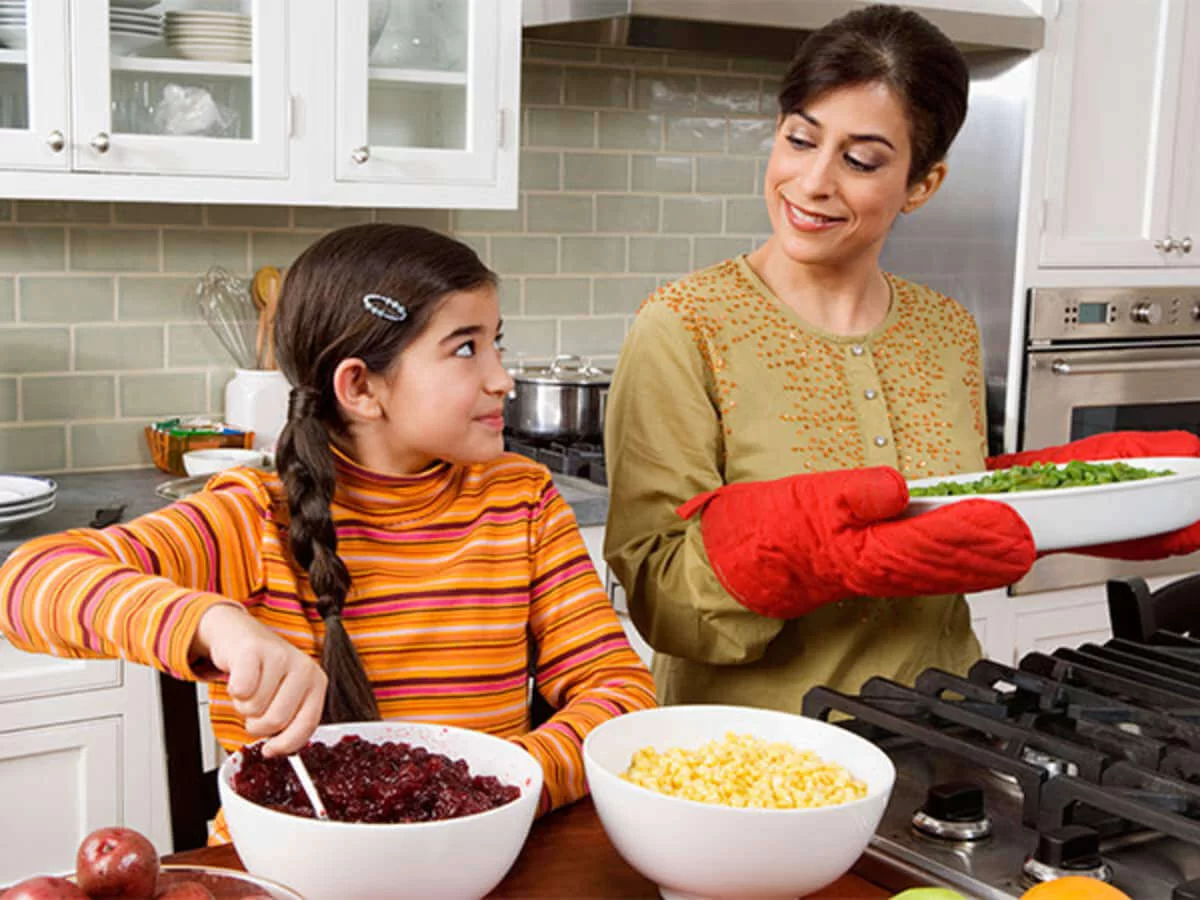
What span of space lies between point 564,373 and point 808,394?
1305mm

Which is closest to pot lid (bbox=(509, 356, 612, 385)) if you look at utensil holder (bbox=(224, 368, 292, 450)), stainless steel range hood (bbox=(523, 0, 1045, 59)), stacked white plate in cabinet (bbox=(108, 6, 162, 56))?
utensil holder (bbox=(224, 368, 292, 450))

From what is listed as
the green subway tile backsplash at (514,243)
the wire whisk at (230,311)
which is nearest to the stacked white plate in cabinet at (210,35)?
the green subway tile backsplash at (514,243)

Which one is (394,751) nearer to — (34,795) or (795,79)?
(795,79)

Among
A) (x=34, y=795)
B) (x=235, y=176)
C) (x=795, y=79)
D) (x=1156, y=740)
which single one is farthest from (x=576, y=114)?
(x=1156, y=740)

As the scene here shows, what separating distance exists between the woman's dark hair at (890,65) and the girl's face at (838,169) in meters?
0.01

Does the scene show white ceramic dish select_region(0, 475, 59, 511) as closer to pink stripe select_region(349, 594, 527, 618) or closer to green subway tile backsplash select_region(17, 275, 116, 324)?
green subway tile backsplash select_region(17, 275, 116, 324)

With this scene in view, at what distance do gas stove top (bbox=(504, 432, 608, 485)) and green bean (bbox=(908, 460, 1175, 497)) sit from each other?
3.46 ft

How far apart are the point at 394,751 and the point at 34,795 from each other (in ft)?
4.62

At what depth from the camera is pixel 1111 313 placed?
328 centimetres

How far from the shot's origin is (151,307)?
2742mm

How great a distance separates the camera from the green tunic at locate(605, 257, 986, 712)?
5.16 ft

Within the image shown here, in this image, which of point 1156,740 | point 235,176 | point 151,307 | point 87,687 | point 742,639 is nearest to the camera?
point 1156,740

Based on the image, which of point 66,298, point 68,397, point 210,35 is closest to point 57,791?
point 68,397

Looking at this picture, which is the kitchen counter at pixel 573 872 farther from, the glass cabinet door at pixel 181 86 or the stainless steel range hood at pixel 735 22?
the stainless steel range hood at pixel 735 22
